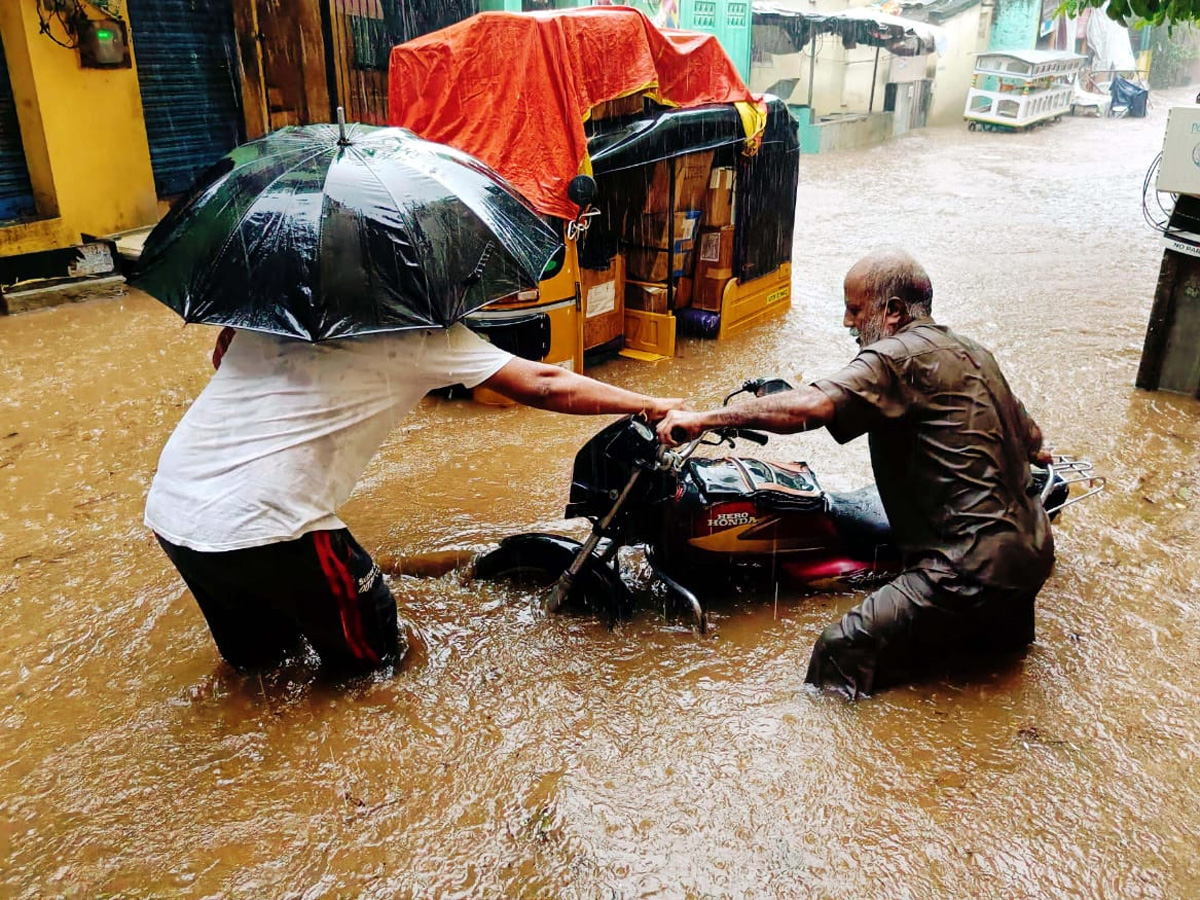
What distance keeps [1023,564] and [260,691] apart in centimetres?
273

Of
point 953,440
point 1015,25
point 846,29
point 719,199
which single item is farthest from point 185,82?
point 1015,25

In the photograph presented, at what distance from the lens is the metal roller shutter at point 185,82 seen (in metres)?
10.0

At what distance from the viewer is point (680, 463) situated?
11.3 ft

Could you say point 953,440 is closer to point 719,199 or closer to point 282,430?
point 282,430

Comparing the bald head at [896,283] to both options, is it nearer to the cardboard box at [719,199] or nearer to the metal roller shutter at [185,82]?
the cardboard box at [719,199]

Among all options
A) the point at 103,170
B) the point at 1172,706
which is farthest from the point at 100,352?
the point at 1172,706

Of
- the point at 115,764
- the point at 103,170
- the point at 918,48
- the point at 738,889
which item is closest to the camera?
the point at 738,889

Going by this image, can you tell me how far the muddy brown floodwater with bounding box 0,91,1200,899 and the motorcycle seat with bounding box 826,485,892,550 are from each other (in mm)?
357

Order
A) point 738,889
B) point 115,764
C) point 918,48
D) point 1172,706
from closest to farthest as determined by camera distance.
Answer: point 738,889, point 115,764, point 1172,706, point 918,48

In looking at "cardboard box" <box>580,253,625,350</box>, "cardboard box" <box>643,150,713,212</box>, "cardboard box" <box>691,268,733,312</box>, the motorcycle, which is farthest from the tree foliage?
the motorcycle

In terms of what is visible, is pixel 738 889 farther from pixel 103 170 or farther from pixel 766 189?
pixel 103 170

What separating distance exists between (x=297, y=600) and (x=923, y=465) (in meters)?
2.12

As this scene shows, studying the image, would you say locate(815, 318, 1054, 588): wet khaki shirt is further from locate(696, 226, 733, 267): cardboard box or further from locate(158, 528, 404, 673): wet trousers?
locate(696, 226, 733, 267): cardboard box

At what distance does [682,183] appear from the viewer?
7469 millimetres
